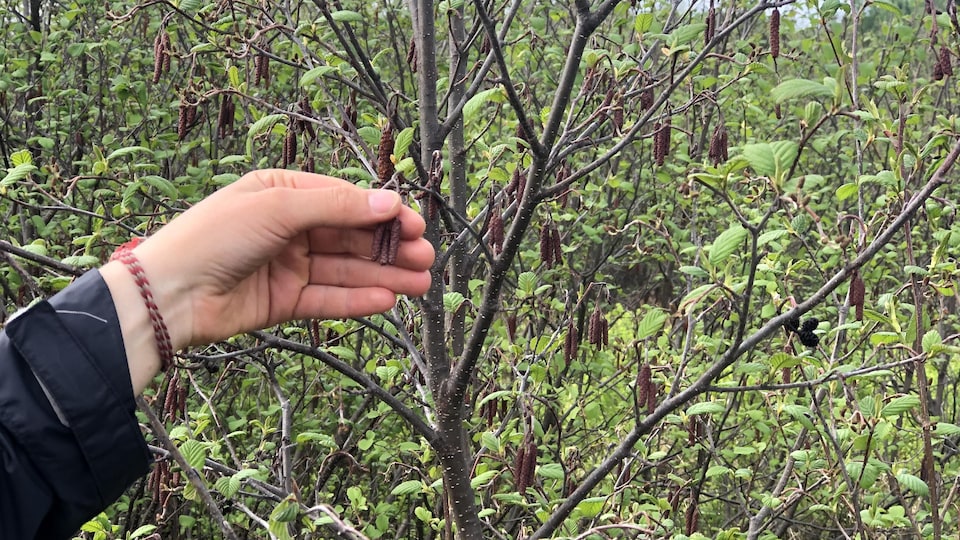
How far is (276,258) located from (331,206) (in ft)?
0.95

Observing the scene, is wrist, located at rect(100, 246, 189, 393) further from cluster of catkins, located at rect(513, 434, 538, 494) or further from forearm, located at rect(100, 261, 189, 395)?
cluster of catkins, located at rect(513, 434, 538, 494)

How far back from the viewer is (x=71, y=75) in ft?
19.7

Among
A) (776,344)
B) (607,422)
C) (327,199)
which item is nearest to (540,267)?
(607,422)

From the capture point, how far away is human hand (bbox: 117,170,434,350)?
5.38ft

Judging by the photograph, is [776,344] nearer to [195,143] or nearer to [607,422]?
[607,422]

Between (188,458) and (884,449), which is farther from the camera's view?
(884,449)

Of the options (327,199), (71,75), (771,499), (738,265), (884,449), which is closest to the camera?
(327,199)

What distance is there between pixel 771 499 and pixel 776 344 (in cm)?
161

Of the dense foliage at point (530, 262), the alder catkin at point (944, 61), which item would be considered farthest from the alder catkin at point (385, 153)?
the alder catkin at point (944, 61)

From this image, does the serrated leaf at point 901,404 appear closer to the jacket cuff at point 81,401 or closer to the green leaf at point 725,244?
the green leaf at point 725,244

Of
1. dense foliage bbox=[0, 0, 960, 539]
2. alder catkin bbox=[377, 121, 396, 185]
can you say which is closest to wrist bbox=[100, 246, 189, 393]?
dense foliage bbox=[0, 0, 960, 539]

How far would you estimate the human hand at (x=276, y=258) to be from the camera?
1641mm

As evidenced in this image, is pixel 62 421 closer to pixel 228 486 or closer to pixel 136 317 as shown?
pixel 136 317

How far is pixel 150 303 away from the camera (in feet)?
5.17
